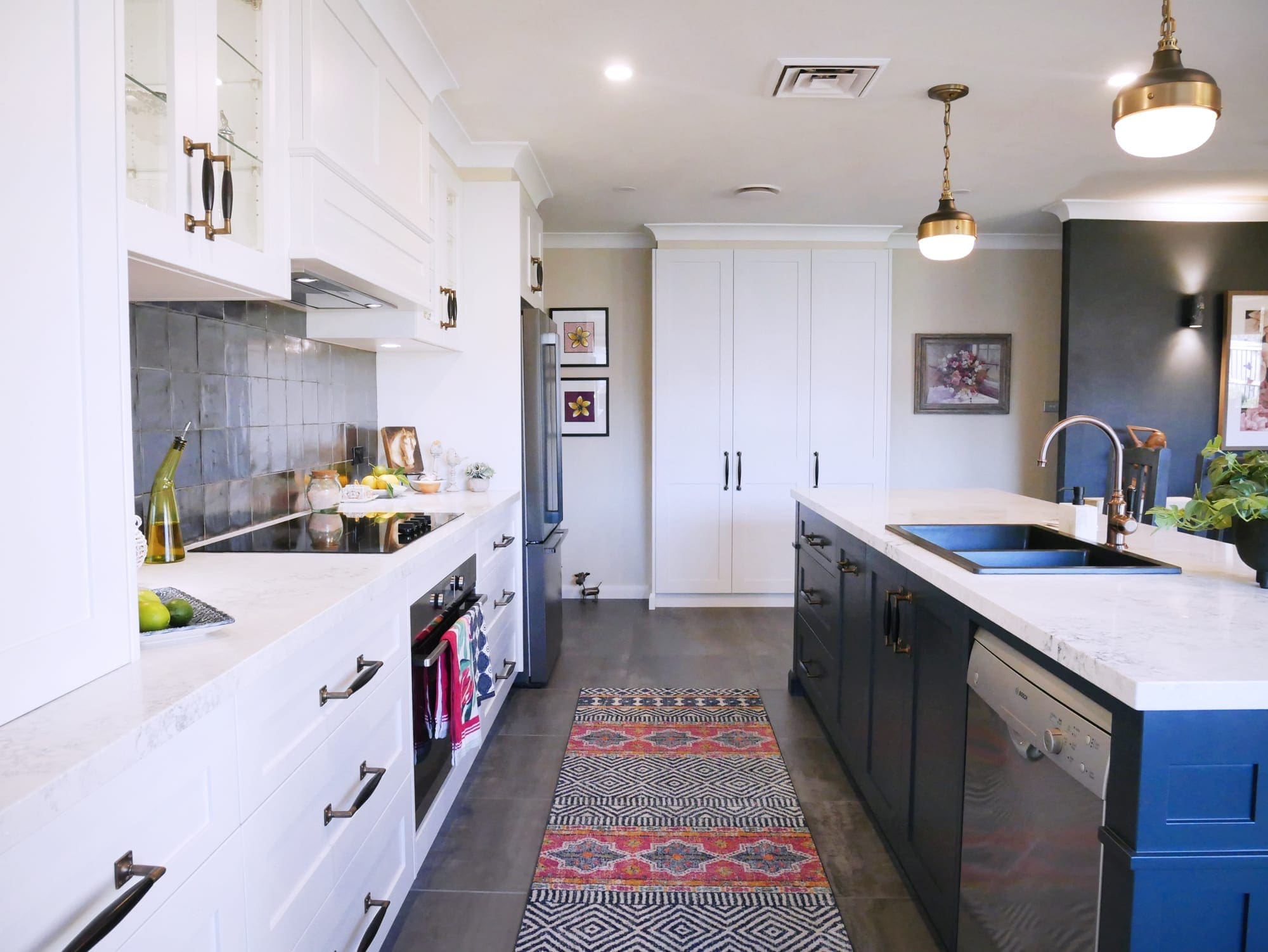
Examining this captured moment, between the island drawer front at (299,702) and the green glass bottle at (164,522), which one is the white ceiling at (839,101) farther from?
the island drawer front at (299,702)

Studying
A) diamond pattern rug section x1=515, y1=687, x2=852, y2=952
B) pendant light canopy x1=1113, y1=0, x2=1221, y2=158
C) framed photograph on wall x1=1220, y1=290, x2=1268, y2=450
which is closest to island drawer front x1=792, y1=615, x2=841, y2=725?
diamond pattern rug section x1=515, y1=687, x2=852, y2=952

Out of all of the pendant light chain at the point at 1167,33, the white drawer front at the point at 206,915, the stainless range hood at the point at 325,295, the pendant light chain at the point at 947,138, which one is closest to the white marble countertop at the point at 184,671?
the white drawer front at the point at 206,915

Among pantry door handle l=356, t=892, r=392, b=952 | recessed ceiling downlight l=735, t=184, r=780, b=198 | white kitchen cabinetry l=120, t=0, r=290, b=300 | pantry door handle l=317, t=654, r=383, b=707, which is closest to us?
white kitchen cabinetry l=120, t=0, r=290, b=300

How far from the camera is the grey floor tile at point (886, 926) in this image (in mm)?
→ 1877

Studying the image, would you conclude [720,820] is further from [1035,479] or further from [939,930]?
[1035,479]

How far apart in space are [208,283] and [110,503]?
0.70 meters

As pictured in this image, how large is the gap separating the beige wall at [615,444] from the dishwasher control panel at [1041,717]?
3.98 m

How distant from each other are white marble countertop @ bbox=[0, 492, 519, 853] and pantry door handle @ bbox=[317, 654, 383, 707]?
120mm

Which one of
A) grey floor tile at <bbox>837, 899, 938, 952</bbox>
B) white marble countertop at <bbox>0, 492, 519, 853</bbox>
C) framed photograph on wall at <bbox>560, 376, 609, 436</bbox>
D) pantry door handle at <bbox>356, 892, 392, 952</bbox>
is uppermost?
framed photograph on wall at <bbox>560, 376, 609, 436</bbox>

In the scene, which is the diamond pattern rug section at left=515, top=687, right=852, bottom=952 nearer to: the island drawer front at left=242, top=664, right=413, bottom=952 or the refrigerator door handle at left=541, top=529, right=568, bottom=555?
the island drawer front at left=242, top=664, right=413, bottom=952

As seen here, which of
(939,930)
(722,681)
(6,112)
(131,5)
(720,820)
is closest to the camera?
(6,112)

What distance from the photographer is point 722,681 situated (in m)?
3.78

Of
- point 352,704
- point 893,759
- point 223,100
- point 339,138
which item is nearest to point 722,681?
point 893,759

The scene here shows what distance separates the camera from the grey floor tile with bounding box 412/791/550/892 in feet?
7.09
